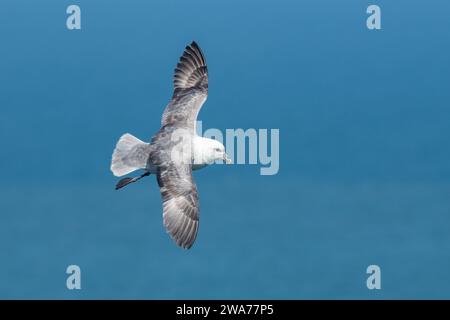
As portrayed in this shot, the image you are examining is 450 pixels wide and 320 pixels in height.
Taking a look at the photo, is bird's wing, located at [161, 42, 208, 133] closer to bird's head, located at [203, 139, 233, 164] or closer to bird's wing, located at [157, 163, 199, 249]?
bird's head, located at [203, 139, 233, 164]

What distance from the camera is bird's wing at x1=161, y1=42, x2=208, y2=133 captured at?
12.8 metres

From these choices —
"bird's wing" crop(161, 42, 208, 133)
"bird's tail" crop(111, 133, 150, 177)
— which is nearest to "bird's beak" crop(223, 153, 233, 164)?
"bird's wing" crop(161, 42, 208, 133)

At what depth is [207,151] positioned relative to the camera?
39.6 feet

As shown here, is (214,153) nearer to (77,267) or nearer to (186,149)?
(186,149)

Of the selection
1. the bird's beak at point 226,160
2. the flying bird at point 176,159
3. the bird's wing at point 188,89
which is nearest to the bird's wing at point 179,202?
the flying bird at point 176,159

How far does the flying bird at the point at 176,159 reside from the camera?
461 inches

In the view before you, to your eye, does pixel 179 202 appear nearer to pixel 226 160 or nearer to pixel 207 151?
pixel 207 151

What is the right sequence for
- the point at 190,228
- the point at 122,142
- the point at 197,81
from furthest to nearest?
the point at 197,81 < the point at 122,142 < the point at 190,228

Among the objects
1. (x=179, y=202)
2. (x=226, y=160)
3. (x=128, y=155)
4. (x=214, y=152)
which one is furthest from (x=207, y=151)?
(x=128, y=155)

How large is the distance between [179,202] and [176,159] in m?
0.46

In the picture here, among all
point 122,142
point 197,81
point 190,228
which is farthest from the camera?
point 197,81

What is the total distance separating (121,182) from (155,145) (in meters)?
0.51

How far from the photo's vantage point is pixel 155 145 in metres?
12.2

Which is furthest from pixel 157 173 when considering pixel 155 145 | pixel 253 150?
pixel 253 150
